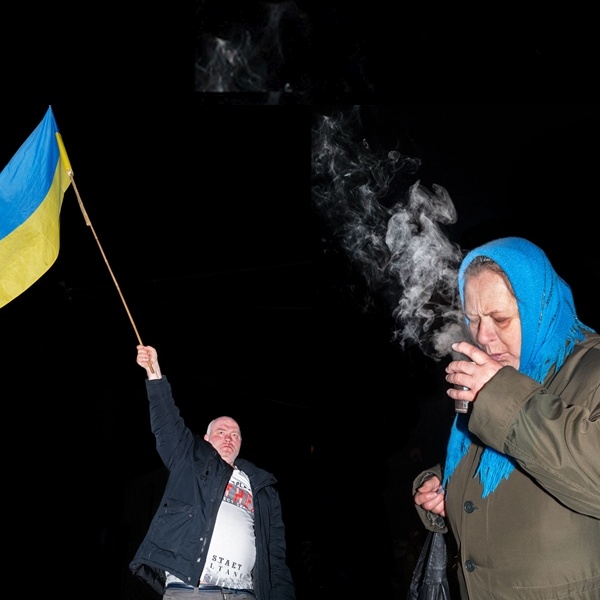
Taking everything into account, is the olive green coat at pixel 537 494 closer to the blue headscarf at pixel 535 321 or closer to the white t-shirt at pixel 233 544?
the blue headscarf at pixel 535 321

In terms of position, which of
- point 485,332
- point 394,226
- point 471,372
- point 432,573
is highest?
point 394,226

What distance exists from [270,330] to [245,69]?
2.03 m

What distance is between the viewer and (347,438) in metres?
3.83

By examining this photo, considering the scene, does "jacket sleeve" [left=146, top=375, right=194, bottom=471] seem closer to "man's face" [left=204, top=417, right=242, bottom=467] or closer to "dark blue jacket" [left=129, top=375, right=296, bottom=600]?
"dark blue jacket" [left=129, top=375, right=296, bottom=600]

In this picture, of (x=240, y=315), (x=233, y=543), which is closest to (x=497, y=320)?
(x=233, y=543)

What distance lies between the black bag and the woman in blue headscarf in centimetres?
14

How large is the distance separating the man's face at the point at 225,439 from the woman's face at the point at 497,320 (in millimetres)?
2139

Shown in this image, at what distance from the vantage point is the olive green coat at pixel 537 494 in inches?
51.6

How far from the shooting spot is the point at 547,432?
1.32 m

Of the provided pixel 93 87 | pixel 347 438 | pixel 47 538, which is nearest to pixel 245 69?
pixel 93 87

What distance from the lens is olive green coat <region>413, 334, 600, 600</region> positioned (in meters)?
1.31

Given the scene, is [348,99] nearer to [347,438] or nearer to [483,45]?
[483,45]

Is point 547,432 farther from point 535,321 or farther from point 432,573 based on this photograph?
point 432,573

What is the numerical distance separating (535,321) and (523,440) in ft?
1.44
